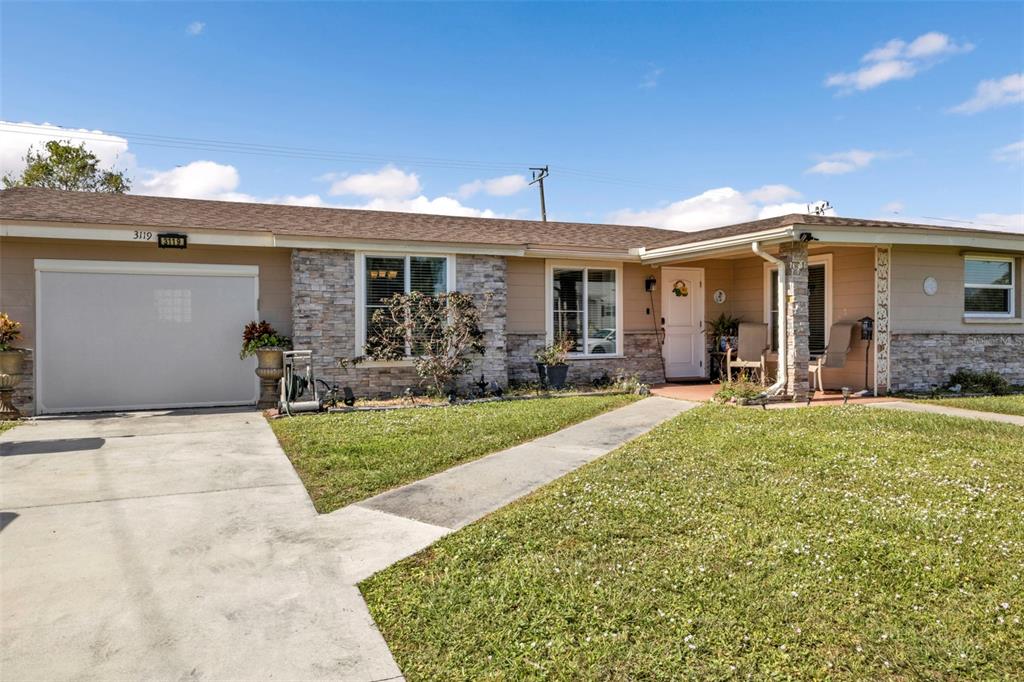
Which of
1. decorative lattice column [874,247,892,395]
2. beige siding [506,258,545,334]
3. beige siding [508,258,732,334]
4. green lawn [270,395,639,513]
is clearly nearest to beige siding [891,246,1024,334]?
decorative lattice column [874,247,892,395]

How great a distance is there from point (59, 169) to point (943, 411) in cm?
2804

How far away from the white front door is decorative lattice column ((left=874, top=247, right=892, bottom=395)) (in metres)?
3.37

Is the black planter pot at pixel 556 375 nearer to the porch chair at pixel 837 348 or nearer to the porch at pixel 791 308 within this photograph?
the porch at pixel 791 308

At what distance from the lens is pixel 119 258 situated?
946cm

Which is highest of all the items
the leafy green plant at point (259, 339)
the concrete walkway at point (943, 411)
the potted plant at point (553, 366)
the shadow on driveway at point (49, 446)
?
the leafy green plant at point (259, 339)

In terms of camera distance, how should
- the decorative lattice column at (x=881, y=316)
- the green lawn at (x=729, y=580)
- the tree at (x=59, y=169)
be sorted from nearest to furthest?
the green lawn at (x=729, y=580) → the decorative lattice column at (x=881, y=316) → the tree at (x=59, y=169)

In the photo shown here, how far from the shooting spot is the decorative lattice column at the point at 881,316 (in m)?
10.6

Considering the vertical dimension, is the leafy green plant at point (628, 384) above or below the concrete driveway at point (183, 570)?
above

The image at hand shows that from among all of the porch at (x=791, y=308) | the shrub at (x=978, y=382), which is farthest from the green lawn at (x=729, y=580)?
the shrub at (x=978, y=382)

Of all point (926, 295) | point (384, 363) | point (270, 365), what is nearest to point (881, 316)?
point (926, 295)

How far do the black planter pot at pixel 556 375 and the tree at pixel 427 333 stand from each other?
1.56 m

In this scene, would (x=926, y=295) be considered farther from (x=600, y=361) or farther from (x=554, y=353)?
(x=554, y=353)

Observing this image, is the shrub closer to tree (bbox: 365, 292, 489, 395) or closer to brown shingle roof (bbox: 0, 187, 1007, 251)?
brown shingle roof (bbox: 0, 187, 1007, 251)

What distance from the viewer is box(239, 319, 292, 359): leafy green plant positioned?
378 inches
